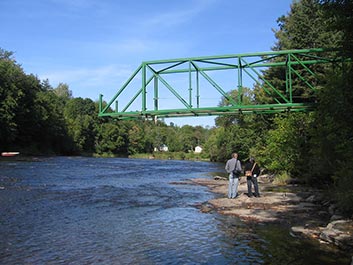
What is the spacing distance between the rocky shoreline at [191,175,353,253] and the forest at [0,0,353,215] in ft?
3.36

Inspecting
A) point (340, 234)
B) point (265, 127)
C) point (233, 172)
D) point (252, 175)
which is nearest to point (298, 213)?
point (233, 172)

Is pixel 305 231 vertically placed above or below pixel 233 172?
below

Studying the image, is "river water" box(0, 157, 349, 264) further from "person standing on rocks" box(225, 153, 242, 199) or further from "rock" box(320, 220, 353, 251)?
"person standing on rocks" box(225, 153, 242, 199)

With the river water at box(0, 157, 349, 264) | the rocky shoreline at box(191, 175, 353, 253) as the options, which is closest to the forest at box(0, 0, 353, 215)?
the rocky shoreline at box(191, 175, 353, 253)

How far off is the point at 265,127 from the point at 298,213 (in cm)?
2883

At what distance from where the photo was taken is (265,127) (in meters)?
43.2

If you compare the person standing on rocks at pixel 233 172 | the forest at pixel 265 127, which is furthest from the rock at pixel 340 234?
the person standing on rocks at pixel 233 172

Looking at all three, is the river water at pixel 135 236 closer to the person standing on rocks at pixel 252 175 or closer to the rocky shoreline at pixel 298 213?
the rocky shoreline at pixel 298 213

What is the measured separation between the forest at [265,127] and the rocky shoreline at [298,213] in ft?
3.36

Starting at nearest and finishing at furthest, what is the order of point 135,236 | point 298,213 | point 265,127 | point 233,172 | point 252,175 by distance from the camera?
point 135,236, point 298,213, point 233,172, point 252,175, point 265,127

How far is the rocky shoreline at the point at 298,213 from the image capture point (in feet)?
34.9

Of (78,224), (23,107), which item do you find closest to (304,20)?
(78,224)

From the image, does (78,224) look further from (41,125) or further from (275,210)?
(41,125)

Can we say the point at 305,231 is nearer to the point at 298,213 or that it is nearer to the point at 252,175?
the point at 298,213
